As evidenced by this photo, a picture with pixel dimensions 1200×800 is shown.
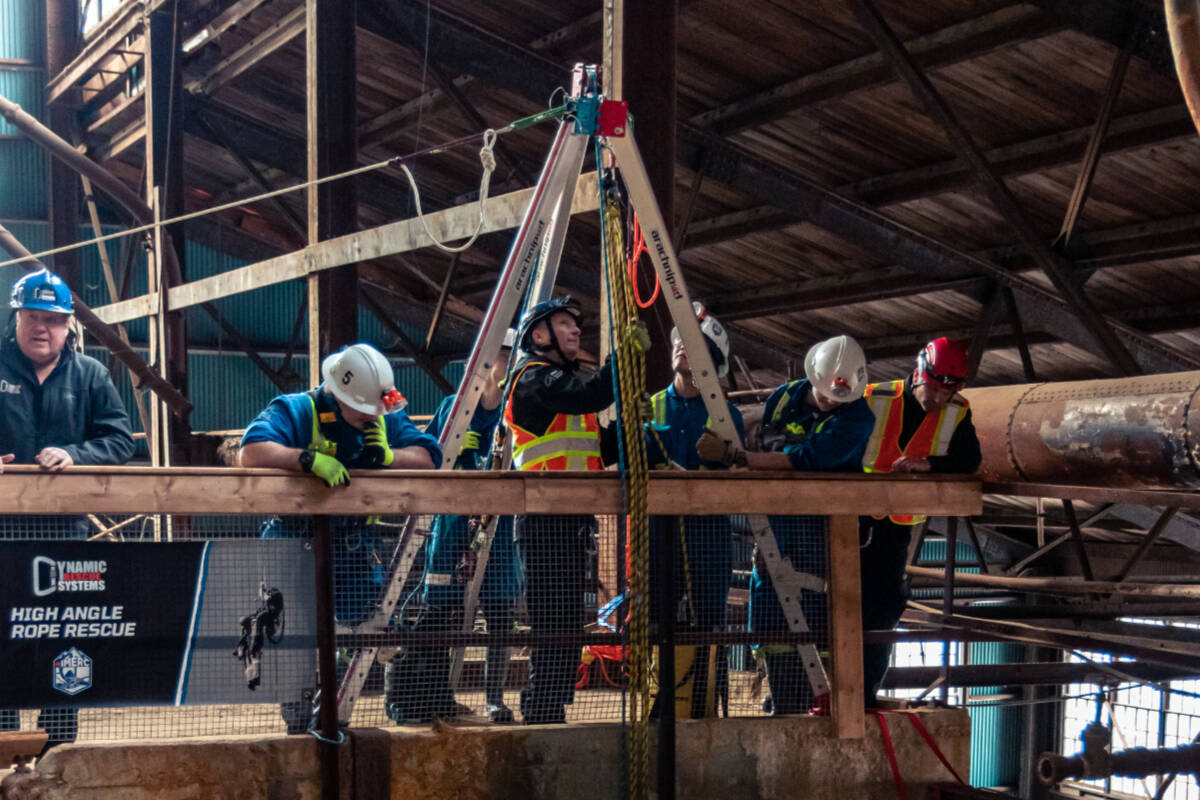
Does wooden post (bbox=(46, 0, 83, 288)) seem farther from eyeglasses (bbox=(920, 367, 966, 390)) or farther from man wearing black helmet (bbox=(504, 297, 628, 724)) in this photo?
eyeglasses (bbox=(920, 367, 966, 390))

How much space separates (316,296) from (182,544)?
552 centimetres

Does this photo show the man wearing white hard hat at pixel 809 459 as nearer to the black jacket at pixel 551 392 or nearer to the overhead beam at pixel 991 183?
the black jacket at pixel 551 392

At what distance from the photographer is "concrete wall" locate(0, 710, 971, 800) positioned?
4.39 m

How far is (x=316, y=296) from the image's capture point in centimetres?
972

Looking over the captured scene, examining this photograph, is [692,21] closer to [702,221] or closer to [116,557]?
[702,221]

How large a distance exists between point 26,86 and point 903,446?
19.1m

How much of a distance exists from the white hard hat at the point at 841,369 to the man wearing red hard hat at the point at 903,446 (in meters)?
0.36

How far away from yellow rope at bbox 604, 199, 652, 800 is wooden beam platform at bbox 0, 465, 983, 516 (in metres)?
0.16

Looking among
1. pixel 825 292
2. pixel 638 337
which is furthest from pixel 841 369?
pixel 825 292

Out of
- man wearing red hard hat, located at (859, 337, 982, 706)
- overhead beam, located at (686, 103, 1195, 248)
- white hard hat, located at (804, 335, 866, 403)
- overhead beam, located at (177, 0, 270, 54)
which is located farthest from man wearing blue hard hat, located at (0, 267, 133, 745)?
overhead beam, located at (177, 0, 270, 54)

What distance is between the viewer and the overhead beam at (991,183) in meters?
9.20

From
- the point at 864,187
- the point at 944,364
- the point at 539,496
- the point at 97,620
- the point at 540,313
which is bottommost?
the point at 97,620

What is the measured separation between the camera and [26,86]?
20.3 meters

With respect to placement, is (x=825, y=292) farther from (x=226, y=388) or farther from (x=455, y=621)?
(x=226, y=388)
